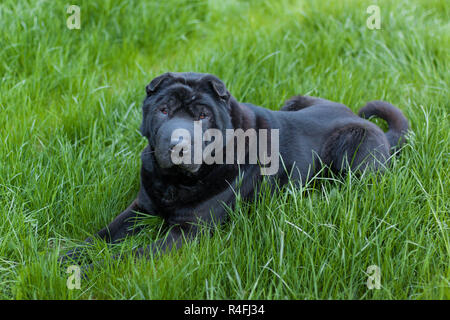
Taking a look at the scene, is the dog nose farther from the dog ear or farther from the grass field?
the grass field

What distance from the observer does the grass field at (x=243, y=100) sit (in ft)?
9.55

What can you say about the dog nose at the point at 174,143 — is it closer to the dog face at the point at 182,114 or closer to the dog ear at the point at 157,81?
the dog face at the point at 182,114

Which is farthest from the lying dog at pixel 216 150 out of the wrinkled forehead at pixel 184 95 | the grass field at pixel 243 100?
the grass field at pixel 243 100

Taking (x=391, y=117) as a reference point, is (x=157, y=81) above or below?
above

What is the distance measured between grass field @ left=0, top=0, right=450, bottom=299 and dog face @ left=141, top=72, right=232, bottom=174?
588 millimetres

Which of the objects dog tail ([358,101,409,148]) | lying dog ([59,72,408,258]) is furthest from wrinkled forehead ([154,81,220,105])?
dog tail ([358,101,409,148])

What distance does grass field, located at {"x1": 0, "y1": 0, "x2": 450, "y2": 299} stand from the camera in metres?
2.91

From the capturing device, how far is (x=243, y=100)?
4.91 meters

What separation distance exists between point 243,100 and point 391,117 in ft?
4.71

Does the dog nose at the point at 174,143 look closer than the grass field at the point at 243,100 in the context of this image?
No

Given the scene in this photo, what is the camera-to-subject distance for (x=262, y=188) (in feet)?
12.1

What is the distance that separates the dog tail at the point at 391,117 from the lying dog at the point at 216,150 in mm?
12

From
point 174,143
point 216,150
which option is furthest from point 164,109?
point 216,150

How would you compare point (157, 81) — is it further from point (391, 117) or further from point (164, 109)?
point (391, 117)
